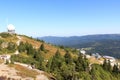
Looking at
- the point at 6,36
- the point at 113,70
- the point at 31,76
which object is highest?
the point at 6,36

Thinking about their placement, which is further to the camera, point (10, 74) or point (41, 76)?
point (41, 76)

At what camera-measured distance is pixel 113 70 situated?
567 feet

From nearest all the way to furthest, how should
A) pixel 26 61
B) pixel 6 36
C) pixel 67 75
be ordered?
pixel 67 75, pixel 26 61, pixel 6 36

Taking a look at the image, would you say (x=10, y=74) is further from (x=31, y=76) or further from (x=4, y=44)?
(x=4, y=44)

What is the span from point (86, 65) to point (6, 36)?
261ft

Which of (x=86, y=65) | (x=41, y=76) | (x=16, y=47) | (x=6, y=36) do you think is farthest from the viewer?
(x=6, y=36)

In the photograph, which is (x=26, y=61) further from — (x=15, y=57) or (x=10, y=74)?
(x=10, y=74)

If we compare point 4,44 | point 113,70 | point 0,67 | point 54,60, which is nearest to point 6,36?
point 4,44

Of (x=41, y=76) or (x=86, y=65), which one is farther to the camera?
(x=86, y=65)

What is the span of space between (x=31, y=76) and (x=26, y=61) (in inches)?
1697

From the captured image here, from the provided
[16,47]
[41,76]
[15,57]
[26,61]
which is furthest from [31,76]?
[16,47]

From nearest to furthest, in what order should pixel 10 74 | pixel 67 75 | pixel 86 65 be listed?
1. pixel 10 74
2. pixel 67 75
3. pixel 86 65

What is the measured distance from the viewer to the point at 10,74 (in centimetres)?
9044

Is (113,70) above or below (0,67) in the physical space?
below
